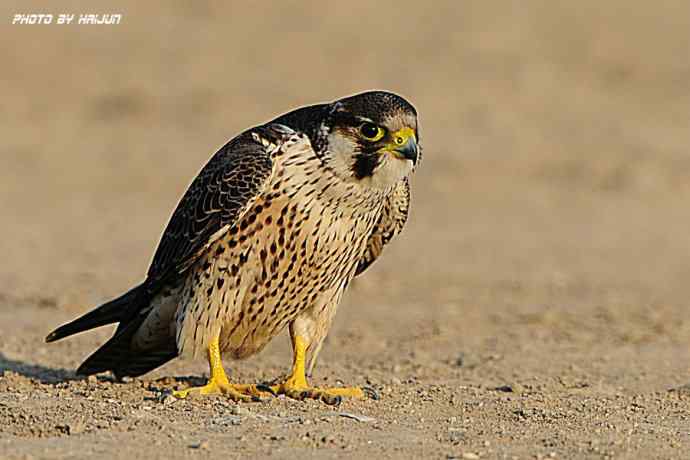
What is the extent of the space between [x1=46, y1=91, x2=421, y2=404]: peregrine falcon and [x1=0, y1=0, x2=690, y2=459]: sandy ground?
1.52 feet

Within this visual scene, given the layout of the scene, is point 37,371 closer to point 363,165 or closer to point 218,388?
point 218,388

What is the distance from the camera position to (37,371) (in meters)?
7.71

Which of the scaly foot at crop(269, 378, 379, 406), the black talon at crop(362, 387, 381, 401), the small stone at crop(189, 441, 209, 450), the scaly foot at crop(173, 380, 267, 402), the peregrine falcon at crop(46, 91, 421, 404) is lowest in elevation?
the small stone at crop(189, 441, 209, 450)

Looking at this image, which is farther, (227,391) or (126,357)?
(126,357)

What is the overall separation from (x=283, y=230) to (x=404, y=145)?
0.71m

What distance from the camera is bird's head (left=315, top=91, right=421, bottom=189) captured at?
20.1ft

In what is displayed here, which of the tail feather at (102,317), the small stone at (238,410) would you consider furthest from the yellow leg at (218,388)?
the tail feather at (102,317)

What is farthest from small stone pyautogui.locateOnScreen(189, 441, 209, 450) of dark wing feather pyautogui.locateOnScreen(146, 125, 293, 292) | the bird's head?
the bird's head

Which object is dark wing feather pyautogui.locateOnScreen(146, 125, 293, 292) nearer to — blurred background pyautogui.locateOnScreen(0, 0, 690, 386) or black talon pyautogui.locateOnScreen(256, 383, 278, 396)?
black talon pyautogui.locateOnScreen(256, 383, 278, 396)

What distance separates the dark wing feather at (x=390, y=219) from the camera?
22.7 feet

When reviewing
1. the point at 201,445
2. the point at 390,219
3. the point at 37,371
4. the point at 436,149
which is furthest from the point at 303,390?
the point at 436,149

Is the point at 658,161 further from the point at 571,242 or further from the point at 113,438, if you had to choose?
the point at 113,438

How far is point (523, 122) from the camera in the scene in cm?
1991

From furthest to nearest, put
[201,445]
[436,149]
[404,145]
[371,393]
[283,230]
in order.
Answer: [436,149] < [371,393] < [283,230] < [404,145] < [201,445]
